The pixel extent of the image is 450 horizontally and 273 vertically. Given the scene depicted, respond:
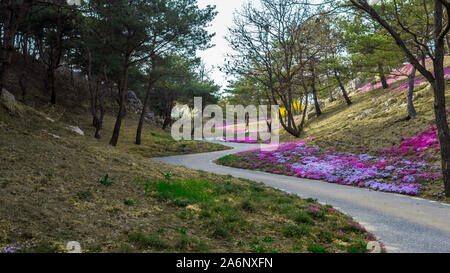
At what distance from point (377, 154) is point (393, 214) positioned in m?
7.84

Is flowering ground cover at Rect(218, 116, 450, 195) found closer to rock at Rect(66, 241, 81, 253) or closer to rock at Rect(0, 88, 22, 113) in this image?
rock at Rect(66, 241, 81, 253)

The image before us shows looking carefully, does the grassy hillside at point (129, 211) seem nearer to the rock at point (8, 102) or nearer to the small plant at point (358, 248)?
the small plant at point (358, 248)

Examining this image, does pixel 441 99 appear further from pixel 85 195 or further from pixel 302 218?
pixel 85 195

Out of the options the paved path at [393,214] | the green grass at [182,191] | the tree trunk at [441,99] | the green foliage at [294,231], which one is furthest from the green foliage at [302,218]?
the tree trunk at [441,99]

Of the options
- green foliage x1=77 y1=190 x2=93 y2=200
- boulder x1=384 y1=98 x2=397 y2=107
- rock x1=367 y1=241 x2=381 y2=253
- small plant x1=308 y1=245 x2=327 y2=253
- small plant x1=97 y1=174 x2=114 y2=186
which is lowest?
small plant x1=308 y1=245 x2=327 y2=253

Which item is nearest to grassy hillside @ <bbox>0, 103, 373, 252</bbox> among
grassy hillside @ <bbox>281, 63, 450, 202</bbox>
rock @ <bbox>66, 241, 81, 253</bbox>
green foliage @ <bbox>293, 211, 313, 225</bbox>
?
green foliage @ <bbox>293, 211, 313, 225</bbox>

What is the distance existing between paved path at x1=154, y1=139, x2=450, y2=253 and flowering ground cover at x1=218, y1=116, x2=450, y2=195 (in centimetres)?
98

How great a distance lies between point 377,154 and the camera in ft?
45.6

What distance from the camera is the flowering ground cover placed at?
10.2 metres

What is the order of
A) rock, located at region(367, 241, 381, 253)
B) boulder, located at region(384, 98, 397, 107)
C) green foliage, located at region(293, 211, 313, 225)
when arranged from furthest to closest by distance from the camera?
boulder, located at region(384, 98, 397, 107) → green foliage, located at region(293, 211, 313, 225) → rock, located at region(367, 241, 381, 253)

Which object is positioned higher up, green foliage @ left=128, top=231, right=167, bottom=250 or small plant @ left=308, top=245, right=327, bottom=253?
green foliage @ left=128, top=231, right=167, bottom=250

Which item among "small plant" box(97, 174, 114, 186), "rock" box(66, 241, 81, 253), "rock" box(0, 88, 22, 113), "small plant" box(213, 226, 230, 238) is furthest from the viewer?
"rock" box(0, 88, 22, 113)

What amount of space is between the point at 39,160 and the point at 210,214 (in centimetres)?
496
